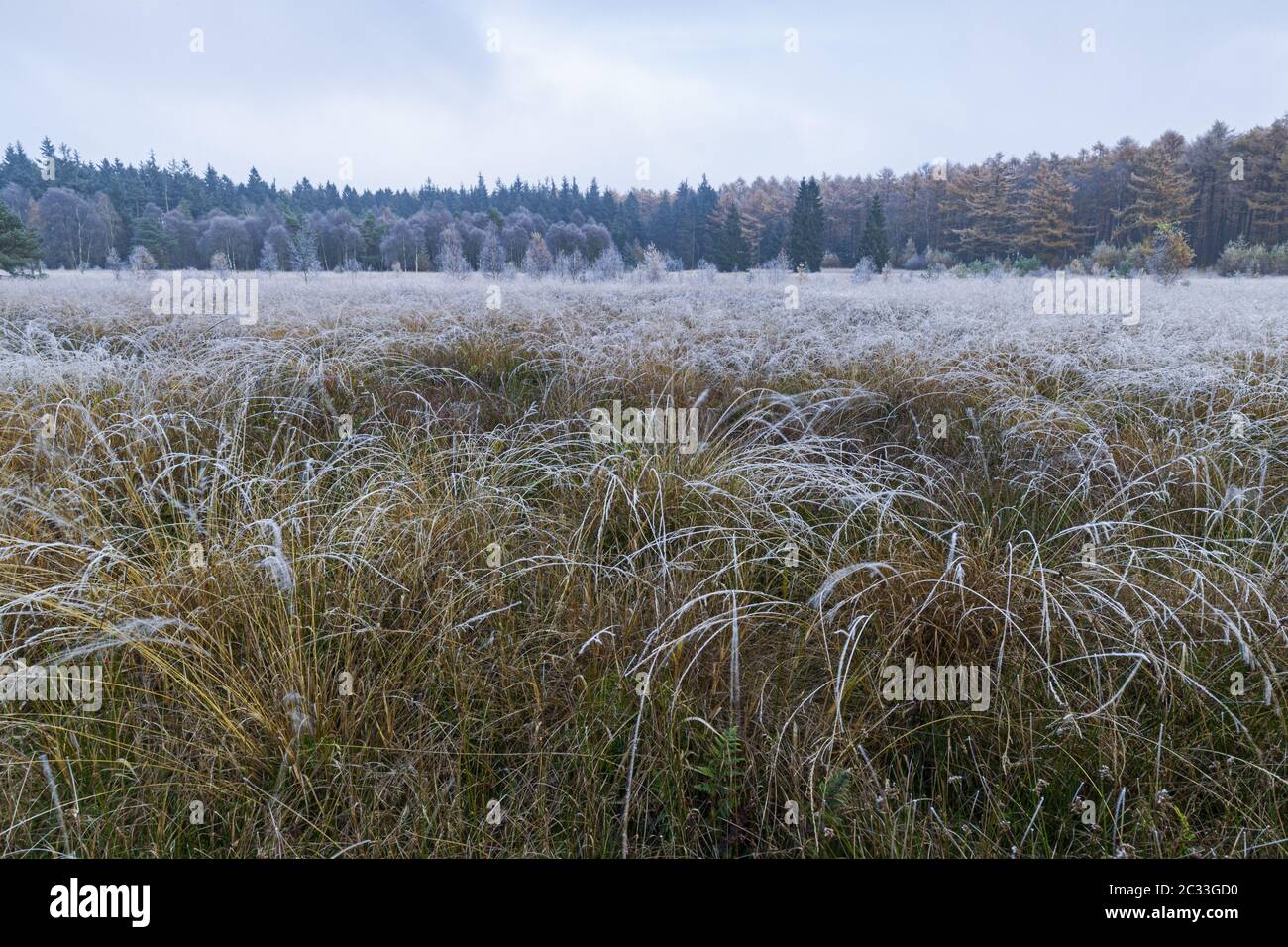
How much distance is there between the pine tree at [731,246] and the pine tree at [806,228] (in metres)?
4.24

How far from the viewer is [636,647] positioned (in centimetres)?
153

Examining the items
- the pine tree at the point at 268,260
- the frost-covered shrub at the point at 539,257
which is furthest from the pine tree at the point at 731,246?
the pine tree at the point at 268,260

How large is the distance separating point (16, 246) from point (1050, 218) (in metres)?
30.2

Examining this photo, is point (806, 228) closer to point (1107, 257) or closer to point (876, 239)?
point (876, 239)

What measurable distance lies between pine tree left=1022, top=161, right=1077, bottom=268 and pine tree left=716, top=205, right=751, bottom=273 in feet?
49.0

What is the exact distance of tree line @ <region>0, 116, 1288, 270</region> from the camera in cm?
1387

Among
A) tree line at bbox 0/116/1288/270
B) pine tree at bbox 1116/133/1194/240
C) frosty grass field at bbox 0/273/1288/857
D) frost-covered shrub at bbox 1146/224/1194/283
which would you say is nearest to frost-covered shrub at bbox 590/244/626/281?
tree line at bbox 0/116/1288/270

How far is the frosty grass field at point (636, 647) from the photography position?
116 centimetres

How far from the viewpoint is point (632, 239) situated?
42.3 metres

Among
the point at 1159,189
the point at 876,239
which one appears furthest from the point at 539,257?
the point at 1159,189
